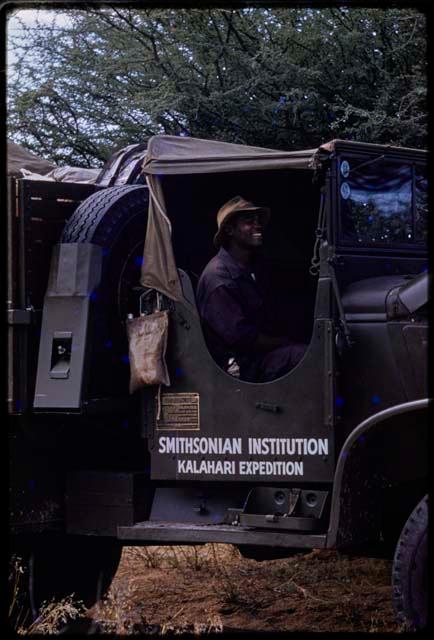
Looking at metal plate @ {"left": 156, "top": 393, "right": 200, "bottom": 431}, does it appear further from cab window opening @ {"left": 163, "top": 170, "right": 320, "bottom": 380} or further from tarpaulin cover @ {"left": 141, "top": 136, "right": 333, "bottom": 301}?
cab window opening @ {"left": 163, "top": 170, "right": 320, "bottom": 380}

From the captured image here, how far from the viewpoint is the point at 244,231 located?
5.70 meters

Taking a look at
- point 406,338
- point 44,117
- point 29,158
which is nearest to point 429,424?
point 406,338

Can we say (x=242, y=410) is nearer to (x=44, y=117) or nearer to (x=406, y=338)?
(x=406, y=338)

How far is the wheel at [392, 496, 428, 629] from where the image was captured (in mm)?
4633

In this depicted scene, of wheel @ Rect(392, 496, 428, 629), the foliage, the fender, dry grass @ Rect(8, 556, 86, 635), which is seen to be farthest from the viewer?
the foliage

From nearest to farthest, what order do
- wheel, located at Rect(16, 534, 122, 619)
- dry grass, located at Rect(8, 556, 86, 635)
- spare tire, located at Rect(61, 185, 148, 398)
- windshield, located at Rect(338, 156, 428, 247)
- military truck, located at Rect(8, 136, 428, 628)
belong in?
military truck, located at Rect(8, 136, 428, 628), windshield, located at Rect(338, 156, 428, 247), spare tire, located at Rect(61, 185, 148, 398), dry grass, located at Rect(8, 556, 86, 635), wheel, located at Rect(16, 534, 122, 619)

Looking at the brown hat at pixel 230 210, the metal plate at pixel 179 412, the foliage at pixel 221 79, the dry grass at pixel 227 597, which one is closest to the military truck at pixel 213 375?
the metal plate at pixel 179 412

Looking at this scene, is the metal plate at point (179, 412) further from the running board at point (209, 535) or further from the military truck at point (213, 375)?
the running board at point (209, 535)

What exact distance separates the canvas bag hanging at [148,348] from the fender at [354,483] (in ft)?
3.45

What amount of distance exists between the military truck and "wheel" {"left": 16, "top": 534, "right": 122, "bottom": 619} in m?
0.02

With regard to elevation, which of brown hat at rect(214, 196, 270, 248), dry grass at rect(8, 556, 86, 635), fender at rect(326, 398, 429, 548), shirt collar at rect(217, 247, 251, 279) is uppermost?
brown hat at rect(214, 196, 270, 248)

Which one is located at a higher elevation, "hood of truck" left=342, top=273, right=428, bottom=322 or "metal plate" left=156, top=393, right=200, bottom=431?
"hood of truck" left=342, top=273, right=428, bottom=322

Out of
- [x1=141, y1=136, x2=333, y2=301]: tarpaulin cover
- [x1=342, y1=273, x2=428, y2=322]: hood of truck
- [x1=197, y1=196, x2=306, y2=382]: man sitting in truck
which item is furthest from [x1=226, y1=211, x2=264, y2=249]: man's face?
[x1=342, y1=273, x2=428, y2=322]: hood of truck

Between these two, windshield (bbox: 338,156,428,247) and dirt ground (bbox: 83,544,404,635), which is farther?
dirt ground (bbox: 83,544,404,635)
